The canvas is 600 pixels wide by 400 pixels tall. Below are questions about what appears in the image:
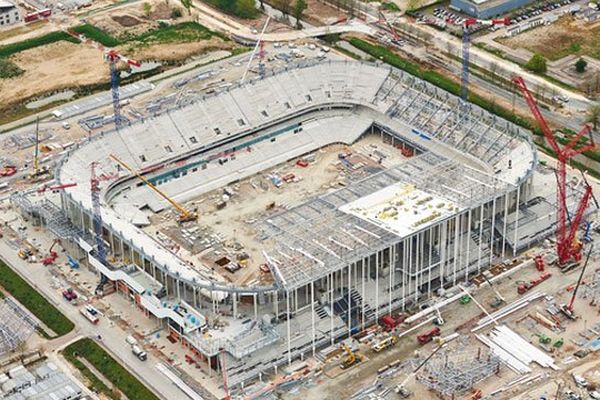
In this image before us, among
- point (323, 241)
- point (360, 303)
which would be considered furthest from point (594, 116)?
point (323, 241)

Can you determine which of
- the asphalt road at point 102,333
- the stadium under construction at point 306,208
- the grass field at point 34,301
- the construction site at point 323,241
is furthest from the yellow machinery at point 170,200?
the grass field at point 34,301

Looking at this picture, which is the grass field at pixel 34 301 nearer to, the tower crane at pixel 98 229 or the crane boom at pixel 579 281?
the tower crane at pixel 98 229

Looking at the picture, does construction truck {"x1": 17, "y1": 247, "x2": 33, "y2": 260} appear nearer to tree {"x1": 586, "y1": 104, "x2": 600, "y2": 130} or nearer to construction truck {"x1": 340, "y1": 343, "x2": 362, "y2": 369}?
construction truck {"x1": 340, "y1": 343, "x2": 362, "y2": 369}

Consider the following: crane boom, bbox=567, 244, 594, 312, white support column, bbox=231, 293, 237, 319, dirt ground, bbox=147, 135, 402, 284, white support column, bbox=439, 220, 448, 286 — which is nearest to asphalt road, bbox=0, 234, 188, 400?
white support column, bbox=231, 293, 237, 319

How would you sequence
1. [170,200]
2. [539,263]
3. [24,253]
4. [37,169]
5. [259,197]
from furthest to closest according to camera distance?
[37,169] → [259,197] → [170,200] → [24,253] → [539,263]

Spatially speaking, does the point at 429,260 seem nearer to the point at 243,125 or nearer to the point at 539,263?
the point at 539,263

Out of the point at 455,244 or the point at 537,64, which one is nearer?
A: the point at 455,244
